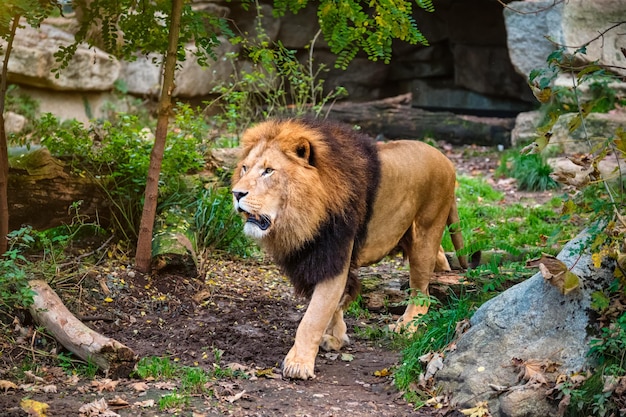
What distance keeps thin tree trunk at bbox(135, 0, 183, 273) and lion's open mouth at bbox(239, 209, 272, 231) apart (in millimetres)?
1316

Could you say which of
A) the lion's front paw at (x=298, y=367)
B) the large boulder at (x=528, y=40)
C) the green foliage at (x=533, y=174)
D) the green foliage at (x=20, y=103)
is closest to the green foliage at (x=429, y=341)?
the lion's front paw at (x=298, y=367)

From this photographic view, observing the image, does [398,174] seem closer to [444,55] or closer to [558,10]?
[558,10]

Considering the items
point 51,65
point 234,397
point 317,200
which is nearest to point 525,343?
point 317,200

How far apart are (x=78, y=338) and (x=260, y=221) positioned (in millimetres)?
1199

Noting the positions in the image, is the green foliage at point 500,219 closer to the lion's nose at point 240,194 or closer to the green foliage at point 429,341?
the green foliage at point 429,341

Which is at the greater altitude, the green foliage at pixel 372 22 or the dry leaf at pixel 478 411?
the green foliage at pixel 372 22

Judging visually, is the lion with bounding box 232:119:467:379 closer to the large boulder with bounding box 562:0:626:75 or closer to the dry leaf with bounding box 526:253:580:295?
the dry leaf with bounding box 526:253:580:295

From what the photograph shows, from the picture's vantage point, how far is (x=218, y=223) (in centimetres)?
715

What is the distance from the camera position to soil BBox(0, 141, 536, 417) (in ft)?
14.1

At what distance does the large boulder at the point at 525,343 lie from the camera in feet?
13.6

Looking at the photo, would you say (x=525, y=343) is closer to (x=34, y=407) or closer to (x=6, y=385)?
(x=34, y=407)

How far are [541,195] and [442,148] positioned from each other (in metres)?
Answer: 2.87

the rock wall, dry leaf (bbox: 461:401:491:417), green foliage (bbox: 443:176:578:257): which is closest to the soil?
dry leaf (bbox: 461:401:491:417)

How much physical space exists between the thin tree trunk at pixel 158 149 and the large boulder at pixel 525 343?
249cm
